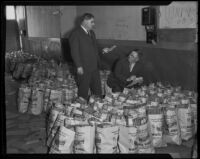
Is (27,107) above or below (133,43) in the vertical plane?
below

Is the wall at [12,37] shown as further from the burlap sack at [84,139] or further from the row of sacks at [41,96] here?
the burlap sack at [84,139]

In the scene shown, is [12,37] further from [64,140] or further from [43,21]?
[64,140]

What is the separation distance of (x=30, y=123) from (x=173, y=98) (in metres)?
2.47

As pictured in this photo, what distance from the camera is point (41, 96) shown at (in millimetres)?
5160

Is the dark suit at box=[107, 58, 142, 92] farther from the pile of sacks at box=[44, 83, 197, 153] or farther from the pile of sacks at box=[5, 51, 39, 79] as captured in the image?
the pile of sacks at box=[5, 51, 39, 79]

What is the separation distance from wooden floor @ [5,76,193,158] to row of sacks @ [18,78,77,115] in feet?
0.50

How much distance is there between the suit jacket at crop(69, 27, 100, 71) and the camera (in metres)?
4.90

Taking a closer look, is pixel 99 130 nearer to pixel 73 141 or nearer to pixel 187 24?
pixel 73 141

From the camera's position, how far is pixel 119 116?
344 cm

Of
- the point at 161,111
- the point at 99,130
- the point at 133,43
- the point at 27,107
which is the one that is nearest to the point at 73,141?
the point at 99,130

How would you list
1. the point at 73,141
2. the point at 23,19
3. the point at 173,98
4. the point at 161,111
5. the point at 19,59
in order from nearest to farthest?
the point at 73,141, the point at 161,111, the point at 173,98, the point at 19,59, the point at 23,19

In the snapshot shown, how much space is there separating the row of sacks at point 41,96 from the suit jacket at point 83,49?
652 millimetres

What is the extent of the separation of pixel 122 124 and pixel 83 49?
213cm

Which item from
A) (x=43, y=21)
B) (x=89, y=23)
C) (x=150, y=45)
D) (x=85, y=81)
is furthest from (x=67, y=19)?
(x=85, y=81)
